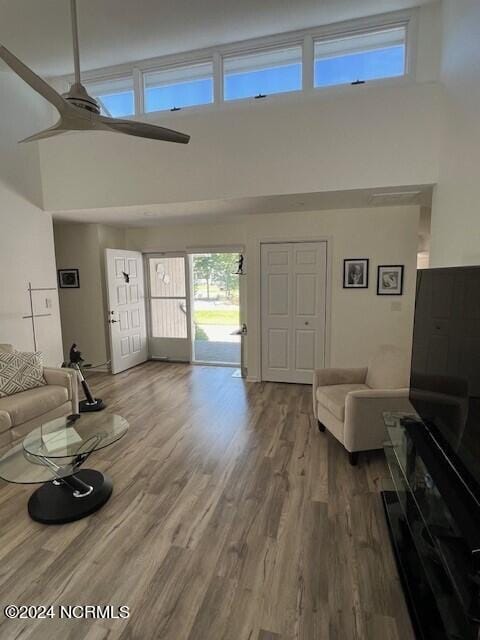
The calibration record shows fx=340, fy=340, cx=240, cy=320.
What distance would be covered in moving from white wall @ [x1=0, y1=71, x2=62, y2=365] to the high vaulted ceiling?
541 mm

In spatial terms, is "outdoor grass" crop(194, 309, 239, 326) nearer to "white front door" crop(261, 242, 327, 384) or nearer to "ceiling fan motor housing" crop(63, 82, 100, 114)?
"white front door" crop(261, 242, 327, 384)

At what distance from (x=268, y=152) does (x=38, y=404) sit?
335 centimetres

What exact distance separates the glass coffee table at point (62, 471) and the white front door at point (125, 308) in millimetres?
2970

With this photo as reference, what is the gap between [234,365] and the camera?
5.95 metres

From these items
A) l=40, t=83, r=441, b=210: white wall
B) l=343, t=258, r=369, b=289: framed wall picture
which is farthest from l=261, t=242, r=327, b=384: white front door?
l=40, t=83, r=441, b=210: white wall

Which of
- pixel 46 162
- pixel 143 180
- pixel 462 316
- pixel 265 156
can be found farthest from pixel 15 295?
pixel 462 316

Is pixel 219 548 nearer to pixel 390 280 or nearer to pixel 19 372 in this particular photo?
pixel 19 372

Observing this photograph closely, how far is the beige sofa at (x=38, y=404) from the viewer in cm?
290

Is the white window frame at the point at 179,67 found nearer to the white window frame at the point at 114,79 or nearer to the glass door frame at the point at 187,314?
the white window frame at the point at 114,79

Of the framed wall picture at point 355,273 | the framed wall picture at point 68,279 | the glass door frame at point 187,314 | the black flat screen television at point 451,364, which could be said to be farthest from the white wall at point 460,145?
the framed wall picture at point 68,279

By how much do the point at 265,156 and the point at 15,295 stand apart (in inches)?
130

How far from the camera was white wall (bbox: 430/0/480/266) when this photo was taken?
2.21 meters

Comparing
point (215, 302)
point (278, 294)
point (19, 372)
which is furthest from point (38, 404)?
point (215, 302)

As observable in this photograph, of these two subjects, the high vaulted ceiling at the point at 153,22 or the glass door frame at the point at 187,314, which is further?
the glass door frame at the point at 187,314
